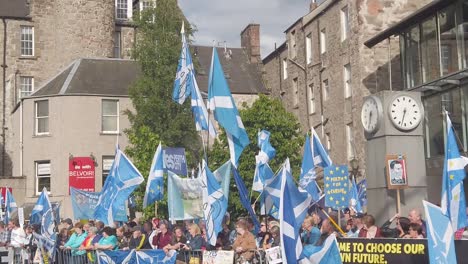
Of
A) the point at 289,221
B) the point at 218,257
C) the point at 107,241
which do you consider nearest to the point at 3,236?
the point at 107,241

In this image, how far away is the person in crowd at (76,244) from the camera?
60.9ft

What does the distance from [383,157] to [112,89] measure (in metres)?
25.0

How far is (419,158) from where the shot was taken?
2044 centimetres

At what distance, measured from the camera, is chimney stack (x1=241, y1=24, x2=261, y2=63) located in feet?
176

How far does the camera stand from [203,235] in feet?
54.1

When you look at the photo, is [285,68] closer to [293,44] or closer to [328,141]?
[293,44]

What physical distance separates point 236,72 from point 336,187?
3550cm


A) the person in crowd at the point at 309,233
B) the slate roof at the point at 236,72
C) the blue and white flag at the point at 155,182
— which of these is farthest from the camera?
the slate roof at the point at 236,72

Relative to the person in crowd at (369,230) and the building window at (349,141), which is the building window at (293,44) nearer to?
the building window at (349,141)

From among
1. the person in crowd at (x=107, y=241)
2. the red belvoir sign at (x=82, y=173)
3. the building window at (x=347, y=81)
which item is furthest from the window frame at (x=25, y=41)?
the person in crowd at (x=107, y=241)

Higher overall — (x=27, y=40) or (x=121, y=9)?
(x=121, y=9)

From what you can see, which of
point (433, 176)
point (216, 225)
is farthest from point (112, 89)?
point (216, 225)

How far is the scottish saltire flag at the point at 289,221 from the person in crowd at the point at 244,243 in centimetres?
292

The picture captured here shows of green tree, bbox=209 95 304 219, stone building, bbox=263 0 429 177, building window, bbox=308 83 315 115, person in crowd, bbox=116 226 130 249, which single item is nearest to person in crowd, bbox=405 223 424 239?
person in crowd, bbox=116 226 130 249
